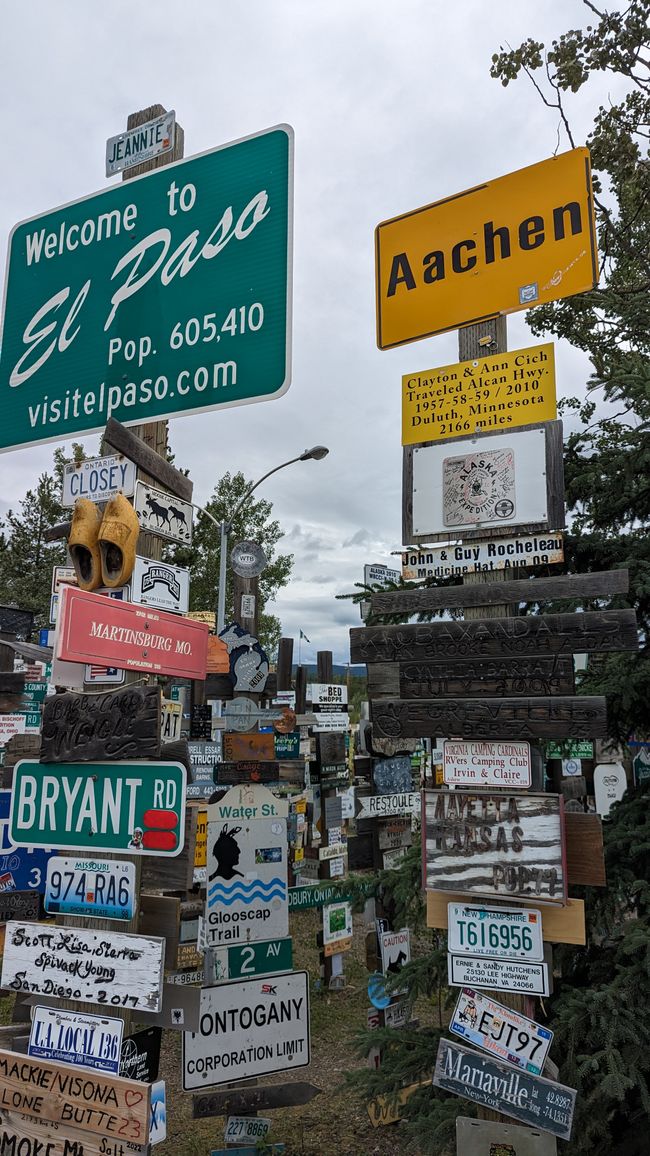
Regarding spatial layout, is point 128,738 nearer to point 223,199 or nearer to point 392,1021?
point 223,199

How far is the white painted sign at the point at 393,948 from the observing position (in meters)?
6.33

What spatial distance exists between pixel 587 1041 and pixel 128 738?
2.26 m

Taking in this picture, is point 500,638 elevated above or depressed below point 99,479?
below

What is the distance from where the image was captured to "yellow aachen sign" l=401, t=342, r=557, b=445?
142 inches

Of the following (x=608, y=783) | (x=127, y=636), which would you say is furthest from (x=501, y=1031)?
(x=608, y=783)

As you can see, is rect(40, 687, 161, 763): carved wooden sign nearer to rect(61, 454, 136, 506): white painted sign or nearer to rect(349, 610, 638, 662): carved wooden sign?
rect(61, 454, 136, 506): white painted sign

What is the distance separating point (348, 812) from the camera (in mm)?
11633

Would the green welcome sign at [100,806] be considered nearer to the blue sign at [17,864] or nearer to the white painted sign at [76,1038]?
the white painted sign at [76,1038]

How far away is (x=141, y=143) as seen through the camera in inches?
125

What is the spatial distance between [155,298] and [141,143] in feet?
2.49

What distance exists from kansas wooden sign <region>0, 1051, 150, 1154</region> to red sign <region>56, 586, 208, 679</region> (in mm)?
1404

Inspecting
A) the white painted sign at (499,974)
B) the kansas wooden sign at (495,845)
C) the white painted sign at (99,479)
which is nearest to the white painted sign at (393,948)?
the white painted sign at (499,974)

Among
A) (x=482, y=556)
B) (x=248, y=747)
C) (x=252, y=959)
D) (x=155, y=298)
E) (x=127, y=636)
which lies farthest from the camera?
(x=248, y=747)

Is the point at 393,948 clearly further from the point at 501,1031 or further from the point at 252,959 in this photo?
the point at 501,1031
